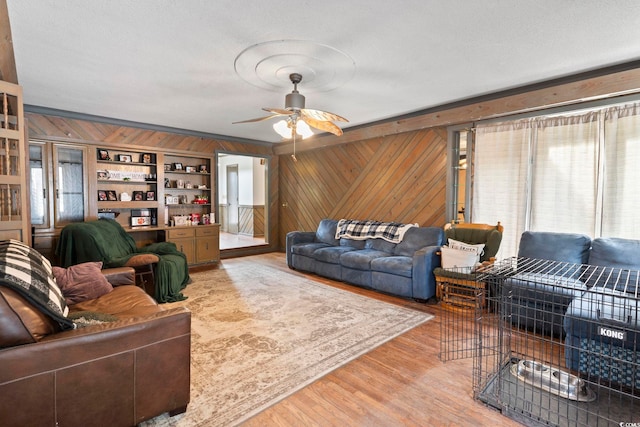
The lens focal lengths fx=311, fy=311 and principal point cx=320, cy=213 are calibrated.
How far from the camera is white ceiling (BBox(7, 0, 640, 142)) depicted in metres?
2.10

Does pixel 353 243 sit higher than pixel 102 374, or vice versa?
pixel 353 243

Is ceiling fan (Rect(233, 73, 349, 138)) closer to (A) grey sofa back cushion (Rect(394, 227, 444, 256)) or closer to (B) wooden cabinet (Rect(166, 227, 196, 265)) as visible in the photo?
(A) grey sofa back cushion (Rect(394, 227, 444, 256))

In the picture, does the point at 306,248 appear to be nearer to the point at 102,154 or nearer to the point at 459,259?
the point at 459,259

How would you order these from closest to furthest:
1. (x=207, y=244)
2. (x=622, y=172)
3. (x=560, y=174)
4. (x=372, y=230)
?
(x=622, y=172) → (x=560, y=174) → (x=372, y=230) → (x=207, y=244)

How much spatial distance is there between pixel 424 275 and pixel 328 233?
7.22ft

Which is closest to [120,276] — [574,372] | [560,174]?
[574,372]

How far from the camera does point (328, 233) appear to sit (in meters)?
5.55

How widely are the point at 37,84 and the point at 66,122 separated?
1320 millimetres

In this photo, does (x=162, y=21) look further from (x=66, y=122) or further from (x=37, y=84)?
(x=66, y=122)

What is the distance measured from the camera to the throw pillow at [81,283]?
2449 mm

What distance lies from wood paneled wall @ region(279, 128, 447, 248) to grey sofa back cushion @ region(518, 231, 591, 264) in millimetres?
1294

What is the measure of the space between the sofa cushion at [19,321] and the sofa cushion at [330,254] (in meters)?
3.48

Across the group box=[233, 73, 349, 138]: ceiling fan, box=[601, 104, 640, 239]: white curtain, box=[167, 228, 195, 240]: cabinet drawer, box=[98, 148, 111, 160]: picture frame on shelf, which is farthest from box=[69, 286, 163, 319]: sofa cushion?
box=[601, 104, 640, 239]: white curtain

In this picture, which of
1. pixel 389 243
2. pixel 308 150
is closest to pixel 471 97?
pixel 389 243
